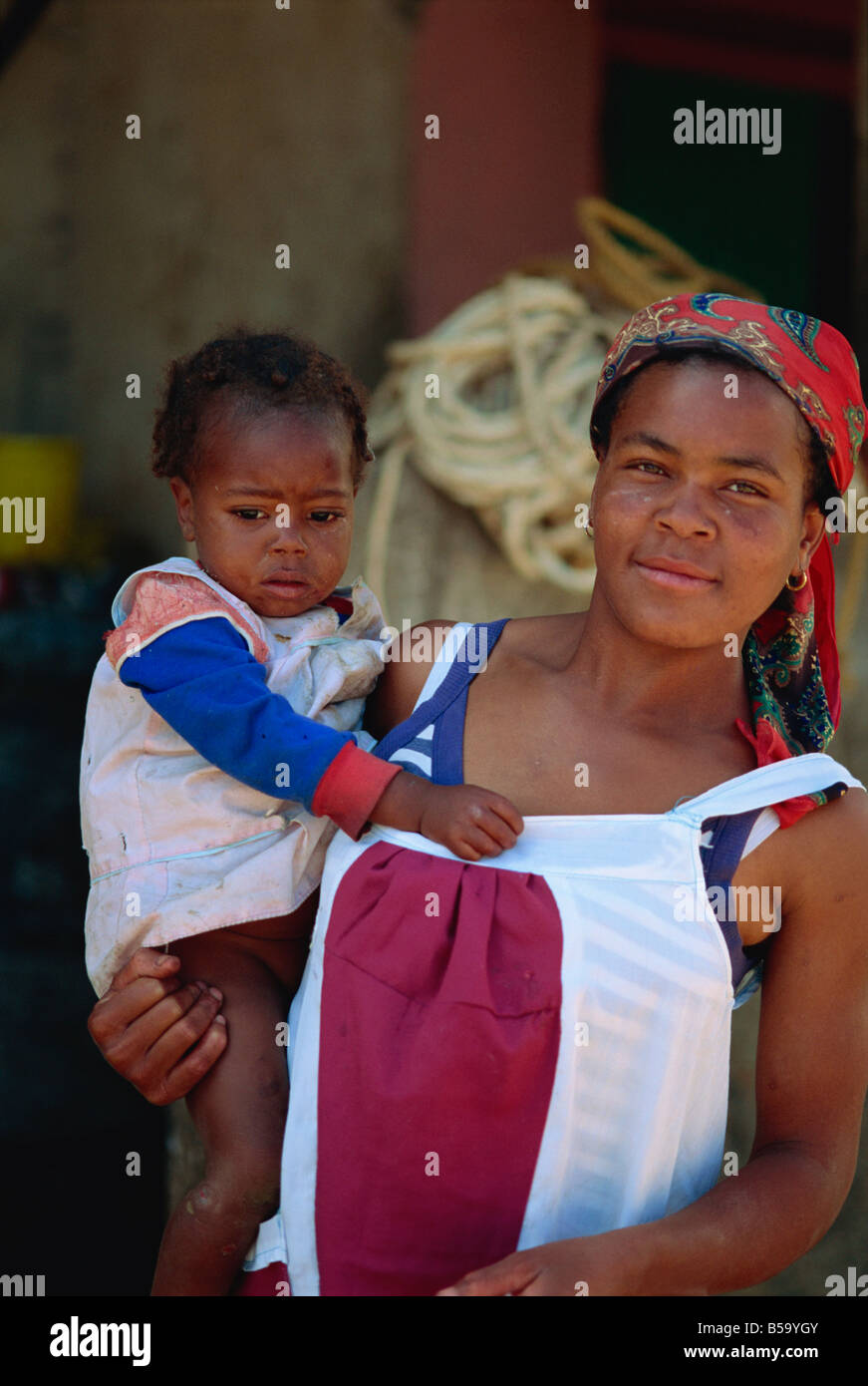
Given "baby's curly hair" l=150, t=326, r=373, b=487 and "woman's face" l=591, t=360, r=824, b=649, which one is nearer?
"woman's face" l=591, t=360, r=824, b=649

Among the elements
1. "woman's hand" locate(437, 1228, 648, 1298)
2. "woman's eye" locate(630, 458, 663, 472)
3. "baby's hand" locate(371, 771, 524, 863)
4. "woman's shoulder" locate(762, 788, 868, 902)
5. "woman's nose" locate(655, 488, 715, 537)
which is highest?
"woman's eye" locate(630, 458, 663, 472)

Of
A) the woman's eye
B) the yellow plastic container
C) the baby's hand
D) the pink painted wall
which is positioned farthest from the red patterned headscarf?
the yellow plastic container

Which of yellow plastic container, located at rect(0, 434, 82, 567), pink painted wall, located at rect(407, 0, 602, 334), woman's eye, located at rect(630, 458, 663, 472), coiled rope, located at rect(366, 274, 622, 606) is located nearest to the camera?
woman's eye, located at rect(630, 458, 663, 472)

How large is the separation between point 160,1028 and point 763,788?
723 millimetres

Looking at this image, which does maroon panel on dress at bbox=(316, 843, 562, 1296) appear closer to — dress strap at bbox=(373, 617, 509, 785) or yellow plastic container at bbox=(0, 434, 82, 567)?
dress strap at bbox=(373, 617, 509, 785)

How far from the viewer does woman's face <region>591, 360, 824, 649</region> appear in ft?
5.12

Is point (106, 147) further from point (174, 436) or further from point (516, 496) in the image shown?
point (174, 436)

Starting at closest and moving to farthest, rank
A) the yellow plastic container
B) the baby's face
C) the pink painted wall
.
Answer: the baby's face < the pink painted wall < the yellow plastic container

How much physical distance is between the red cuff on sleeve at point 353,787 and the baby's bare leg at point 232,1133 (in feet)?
0.71

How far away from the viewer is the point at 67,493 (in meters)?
4.33

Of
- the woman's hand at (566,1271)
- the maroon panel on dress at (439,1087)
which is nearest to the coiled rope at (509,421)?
the maroon panel on dress at (439,1087)

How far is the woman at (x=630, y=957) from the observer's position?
1475 millimetres

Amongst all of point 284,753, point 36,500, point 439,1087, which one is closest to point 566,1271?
point 439,1087

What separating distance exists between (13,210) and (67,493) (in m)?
1.00
